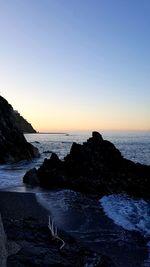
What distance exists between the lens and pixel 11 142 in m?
53.8

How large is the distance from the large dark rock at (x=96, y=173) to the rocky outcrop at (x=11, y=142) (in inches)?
764

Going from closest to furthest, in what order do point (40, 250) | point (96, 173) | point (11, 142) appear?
point (40, 250) → point (96, 173) → point (11, 142)

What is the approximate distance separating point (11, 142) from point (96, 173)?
92.2ft

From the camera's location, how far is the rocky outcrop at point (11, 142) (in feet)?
166

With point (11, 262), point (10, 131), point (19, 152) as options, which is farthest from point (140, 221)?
point (10, 131)

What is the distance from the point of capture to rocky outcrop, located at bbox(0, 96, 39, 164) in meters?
50.6

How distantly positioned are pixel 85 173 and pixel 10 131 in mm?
30558

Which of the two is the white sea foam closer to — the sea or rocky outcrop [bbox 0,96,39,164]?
the sea

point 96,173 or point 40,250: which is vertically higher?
point 40,250

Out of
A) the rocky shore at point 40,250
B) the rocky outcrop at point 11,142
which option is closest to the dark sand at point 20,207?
the rocky shore at point 40,250

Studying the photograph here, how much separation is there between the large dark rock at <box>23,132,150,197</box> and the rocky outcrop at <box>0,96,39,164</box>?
19412 mm

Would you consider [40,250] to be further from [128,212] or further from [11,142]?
[11,142]

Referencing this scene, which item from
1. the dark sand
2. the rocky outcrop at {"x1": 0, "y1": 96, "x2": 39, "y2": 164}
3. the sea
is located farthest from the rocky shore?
the rocky outcrop at {"x1": 0, "y1": 96, "x2": 39, "y2": 164}

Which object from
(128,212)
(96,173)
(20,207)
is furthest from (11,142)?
(128,212)
